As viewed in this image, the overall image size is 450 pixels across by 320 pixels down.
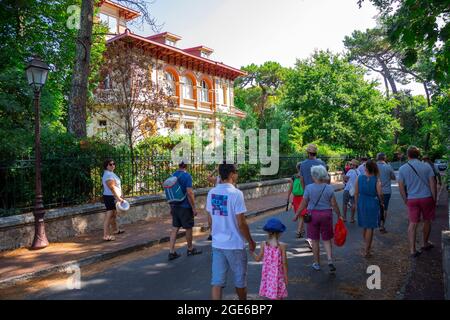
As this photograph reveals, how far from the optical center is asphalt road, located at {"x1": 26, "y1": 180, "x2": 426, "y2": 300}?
16.0 feet

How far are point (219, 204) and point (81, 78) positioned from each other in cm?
979

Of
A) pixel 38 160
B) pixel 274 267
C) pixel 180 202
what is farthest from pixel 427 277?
pixel 38 160

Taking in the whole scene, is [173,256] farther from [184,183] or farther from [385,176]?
[385,176]

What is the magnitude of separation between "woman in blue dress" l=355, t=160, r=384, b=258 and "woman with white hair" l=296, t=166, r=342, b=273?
41.7 inches

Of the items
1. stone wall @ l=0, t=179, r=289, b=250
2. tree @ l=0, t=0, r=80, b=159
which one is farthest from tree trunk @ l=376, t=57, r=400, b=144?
stone wall @ l=0, t=179, r=289, b=250

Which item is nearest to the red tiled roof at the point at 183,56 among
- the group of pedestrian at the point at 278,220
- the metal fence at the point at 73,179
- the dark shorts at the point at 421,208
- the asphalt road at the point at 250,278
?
the metal fence at the point at 73,179

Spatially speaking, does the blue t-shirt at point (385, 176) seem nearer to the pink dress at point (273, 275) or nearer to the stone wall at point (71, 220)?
the pink dress at point (273, 275)

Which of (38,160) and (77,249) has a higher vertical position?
(38,160)

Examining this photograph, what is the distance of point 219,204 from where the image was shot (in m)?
4.09

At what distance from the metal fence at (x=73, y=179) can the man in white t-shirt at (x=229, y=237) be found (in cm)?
603

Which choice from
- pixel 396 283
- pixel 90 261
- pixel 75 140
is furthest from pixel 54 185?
pixel 396 283
